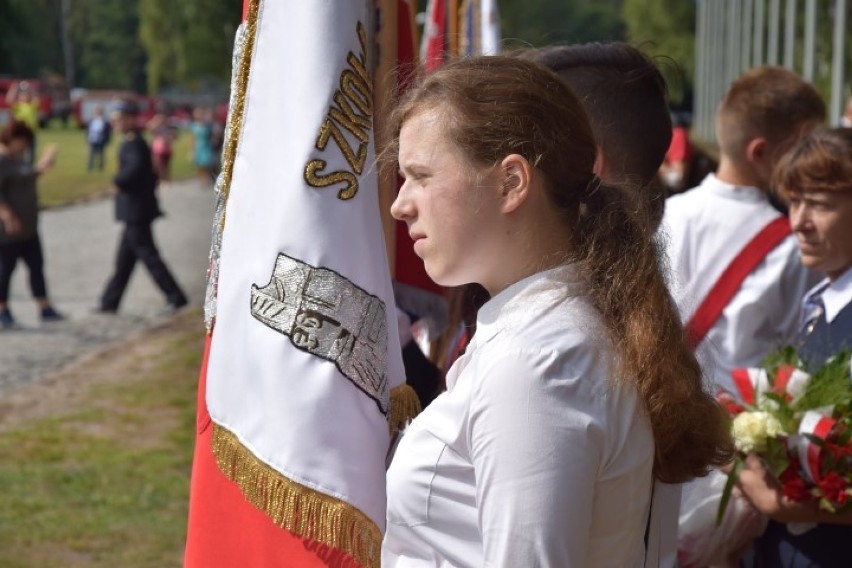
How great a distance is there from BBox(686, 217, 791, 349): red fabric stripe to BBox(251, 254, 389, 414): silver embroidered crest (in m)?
1.61

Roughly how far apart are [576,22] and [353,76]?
80277 mm

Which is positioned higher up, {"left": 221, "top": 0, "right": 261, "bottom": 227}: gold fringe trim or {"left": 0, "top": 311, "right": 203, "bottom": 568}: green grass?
{"left": 221, "top": 0, "right": 261, "bottom": 227}: gold fringe trim

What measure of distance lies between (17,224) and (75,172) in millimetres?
23390

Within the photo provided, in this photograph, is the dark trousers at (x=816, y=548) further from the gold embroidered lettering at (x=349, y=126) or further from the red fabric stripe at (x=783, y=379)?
the gold embroidered lettering at (x=349, y=126)

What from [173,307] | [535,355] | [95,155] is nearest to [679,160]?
[173,307]

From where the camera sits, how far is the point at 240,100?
2.57 m

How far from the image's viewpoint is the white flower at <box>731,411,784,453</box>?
2816 mm

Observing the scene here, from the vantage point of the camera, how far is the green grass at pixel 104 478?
586 centimetres

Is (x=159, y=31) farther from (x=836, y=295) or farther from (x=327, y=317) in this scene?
(x=327, y=317)

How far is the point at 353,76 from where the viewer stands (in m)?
2.50

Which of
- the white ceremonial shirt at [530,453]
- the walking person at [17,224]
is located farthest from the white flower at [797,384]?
the walking person at [17,224]

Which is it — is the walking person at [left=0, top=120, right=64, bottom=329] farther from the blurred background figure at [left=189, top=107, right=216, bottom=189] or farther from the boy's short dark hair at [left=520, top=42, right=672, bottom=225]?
the blurred background figure at [left=189, top=107, right=216, bottom=189]

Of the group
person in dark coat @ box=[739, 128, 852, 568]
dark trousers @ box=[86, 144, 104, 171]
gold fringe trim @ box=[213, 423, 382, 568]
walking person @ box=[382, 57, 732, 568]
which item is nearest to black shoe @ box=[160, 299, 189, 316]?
person in dark coat @ box=[739, 128, 852, 568]

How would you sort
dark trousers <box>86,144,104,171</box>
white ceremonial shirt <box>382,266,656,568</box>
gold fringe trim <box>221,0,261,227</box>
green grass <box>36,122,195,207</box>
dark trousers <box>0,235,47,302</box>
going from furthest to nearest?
dark trousers <box>86,144,104,171</box>, green grass <box>36,122,195,207</box>, dark trousers <box>0,235,47,302</box>, gold fringe trim <box>221,0,261,227</box>, white ceremonial shirt <box>382,266,656,568</box>
